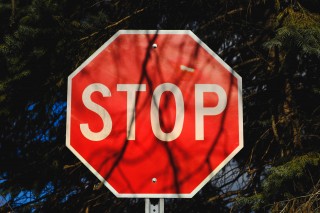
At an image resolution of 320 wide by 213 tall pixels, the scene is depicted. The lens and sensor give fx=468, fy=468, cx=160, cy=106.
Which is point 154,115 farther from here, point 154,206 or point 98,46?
point 98,46

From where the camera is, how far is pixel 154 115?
67.3 inches

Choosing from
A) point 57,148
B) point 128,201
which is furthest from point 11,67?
point 128,201

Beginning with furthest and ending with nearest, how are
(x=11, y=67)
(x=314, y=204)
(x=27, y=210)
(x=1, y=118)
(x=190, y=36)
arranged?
(x=27, y=210)
(x=1, y=118)
(x=11, y=67)
(x=314, y=204)
(x=190, y=36)

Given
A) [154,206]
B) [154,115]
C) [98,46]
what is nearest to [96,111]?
[154,115]

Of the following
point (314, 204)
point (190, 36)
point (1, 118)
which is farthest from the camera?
point (1, 118)

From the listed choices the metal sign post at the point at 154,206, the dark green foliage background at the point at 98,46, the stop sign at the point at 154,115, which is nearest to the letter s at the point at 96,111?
the stop sign at the point at 154,115

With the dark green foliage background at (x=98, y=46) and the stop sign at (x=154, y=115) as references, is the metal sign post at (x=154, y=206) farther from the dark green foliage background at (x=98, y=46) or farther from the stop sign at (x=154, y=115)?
the dark green foliage background at (x=98, y=46)

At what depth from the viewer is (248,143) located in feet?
12.2

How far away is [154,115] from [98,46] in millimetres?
1942

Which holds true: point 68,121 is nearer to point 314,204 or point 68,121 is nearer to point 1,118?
point 314,204

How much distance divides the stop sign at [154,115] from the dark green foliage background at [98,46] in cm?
112

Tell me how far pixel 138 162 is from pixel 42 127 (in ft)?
7.55

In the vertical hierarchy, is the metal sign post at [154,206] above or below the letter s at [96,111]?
below

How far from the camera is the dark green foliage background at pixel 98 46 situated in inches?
125
